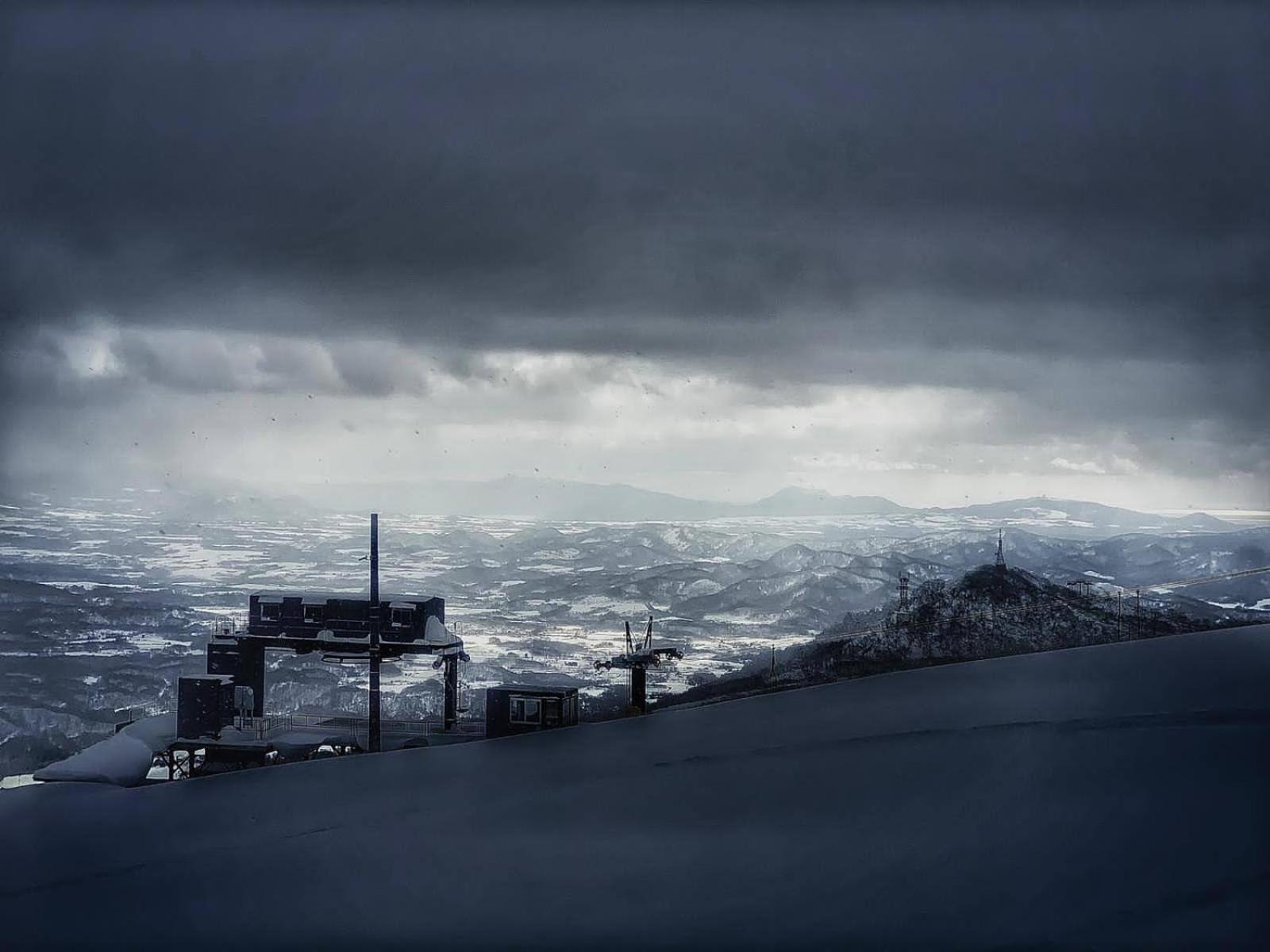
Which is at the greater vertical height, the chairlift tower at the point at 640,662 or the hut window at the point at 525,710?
the chairlift tower at the point at 640,662

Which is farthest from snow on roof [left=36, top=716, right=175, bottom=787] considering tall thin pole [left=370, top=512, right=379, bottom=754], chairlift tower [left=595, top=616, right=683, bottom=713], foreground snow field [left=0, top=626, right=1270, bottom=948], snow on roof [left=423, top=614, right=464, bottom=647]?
chairlift tower [left=595, top=616, right=683, bottom=713]

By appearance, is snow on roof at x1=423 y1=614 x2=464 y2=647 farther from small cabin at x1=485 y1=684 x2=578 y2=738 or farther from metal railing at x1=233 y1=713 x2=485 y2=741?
small cabin at x1=485 y1=684 x2=578 y2=738

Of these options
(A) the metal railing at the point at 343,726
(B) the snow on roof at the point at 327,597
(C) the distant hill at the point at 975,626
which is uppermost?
(B) the snow on roof at the point at 327,597

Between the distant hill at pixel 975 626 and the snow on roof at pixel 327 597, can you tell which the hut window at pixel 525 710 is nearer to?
the snow on roof at pixel 327 597

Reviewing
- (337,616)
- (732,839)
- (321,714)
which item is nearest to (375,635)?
(337,616)

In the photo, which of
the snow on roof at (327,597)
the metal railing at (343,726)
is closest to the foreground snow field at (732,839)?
the metal railing at (343,726)

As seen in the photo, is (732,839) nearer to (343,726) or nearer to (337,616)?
(343,726)
